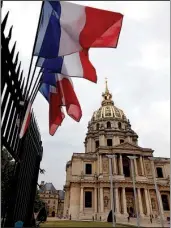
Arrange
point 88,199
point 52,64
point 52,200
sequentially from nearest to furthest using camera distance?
point 52,64 < point 88,199 < point 52,200

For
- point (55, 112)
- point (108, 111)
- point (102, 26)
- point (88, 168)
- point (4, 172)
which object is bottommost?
point (4, 172)

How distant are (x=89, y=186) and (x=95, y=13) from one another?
143 feet

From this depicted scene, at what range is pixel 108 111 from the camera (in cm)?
6400

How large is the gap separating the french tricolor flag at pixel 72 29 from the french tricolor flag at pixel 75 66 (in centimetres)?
65

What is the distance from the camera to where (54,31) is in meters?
6.03

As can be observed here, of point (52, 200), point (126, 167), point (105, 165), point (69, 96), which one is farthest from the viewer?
point (52, 200)

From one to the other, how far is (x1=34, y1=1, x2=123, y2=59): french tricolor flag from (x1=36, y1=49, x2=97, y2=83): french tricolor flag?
0.65 meters

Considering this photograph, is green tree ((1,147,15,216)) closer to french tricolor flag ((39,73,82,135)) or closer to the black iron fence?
the black iron fence

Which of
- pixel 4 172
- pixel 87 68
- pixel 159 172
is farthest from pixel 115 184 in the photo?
pixel 87 68

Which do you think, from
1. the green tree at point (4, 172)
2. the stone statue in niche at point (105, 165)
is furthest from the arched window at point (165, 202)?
the green tree at point (4, 172)

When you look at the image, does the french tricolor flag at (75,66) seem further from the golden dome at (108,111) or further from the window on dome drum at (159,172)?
the golden dome at (108,111)

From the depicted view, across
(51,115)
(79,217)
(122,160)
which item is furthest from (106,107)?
(51,115)

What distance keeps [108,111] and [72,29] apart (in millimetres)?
58269

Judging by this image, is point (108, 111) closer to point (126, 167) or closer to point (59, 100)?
point (126, 167)
